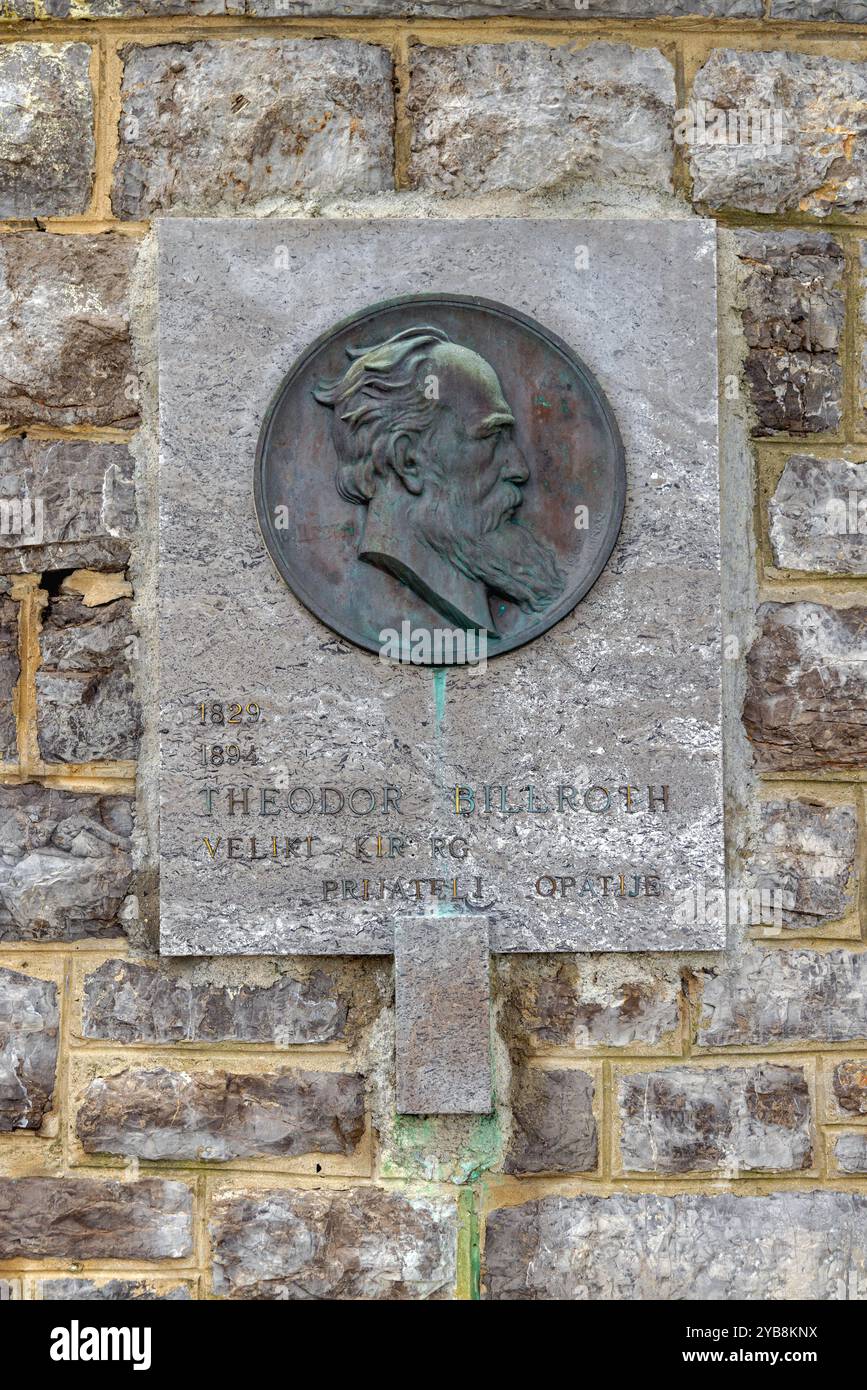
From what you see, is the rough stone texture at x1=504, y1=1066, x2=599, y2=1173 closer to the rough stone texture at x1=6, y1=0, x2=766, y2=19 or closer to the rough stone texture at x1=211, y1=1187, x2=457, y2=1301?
the rough stone texture at x1=211, y1=1187, x2=457, y2=1301

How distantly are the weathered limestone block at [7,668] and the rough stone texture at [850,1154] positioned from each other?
2.02 metres

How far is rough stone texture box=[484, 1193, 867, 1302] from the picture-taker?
3.42 m

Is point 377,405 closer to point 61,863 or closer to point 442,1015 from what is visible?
point 61,863

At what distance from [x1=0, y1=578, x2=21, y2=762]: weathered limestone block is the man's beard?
3.05 feet

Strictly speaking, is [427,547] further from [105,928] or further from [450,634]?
[105,928]

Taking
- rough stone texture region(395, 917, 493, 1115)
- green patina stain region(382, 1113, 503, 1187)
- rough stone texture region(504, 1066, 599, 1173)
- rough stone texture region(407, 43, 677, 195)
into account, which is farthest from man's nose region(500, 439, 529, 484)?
green patina stain region(382, 1113, 503, 1187)

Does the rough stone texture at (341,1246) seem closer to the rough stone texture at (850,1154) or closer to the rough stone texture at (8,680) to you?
the rough stone texture at (850,1154)

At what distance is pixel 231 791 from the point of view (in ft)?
11.3

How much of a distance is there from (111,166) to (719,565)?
163 centimetres

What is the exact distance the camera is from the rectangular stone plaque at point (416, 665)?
11.2 ft

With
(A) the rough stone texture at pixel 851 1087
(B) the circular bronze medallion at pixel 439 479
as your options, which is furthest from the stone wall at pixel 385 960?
(B) the circular bronze medallion at pixel 439 479

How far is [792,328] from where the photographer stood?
3.58 meters

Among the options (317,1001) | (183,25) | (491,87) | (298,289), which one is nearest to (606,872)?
(317,1001)

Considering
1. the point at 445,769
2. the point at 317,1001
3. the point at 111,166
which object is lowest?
the point at 317,1001
